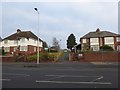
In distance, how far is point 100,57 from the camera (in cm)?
4431

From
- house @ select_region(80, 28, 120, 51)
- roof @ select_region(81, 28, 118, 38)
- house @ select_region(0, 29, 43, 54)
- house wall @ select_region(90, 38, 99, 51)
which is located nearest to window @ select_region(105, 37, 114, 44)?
house @ select_region(80, 28, 120, 51)

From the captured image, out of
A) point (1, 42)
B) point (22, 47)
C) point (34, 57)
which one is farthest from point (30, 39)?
point (34, 57)

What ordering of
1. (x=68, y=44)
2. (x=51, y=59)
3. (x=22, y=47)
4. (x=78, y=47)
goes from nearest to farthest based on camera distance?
(x=51, y=59)
(x=22, y=47)
(x=78, y=47)
(x=68, y=44)

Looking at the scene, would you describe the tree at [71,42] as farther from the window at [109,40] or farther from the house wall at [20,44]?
the house wall at [20,44]

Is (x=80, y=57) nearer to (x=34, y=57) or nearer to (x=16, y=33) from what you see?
(x=34, y=57)

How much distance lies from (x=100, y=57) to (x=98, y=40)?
36398mm

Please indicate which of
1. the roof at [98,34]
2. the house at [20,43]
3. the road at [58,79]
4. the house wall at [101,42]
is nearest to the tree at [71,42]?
the roof at [98,34]

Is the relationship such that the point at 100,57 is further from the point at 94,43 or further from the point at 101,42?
the point at 94,43

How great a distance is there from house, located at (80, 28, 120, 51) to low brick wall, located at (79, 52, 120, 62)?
3096 centimetres

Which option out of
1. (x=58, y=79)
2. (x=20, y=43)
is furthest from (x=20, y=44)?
(x=58, y=79)

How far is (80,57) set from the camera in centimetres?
4378

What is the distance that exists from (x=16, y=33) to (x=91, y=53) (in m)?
39.7

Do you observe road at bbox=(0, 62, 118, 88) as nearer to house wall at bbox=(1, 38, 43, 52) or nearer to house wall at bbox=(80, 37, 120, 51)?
house wall at bbox=(1, 38, 43, 52)

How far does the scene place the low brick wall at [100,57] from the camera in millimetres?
44000
